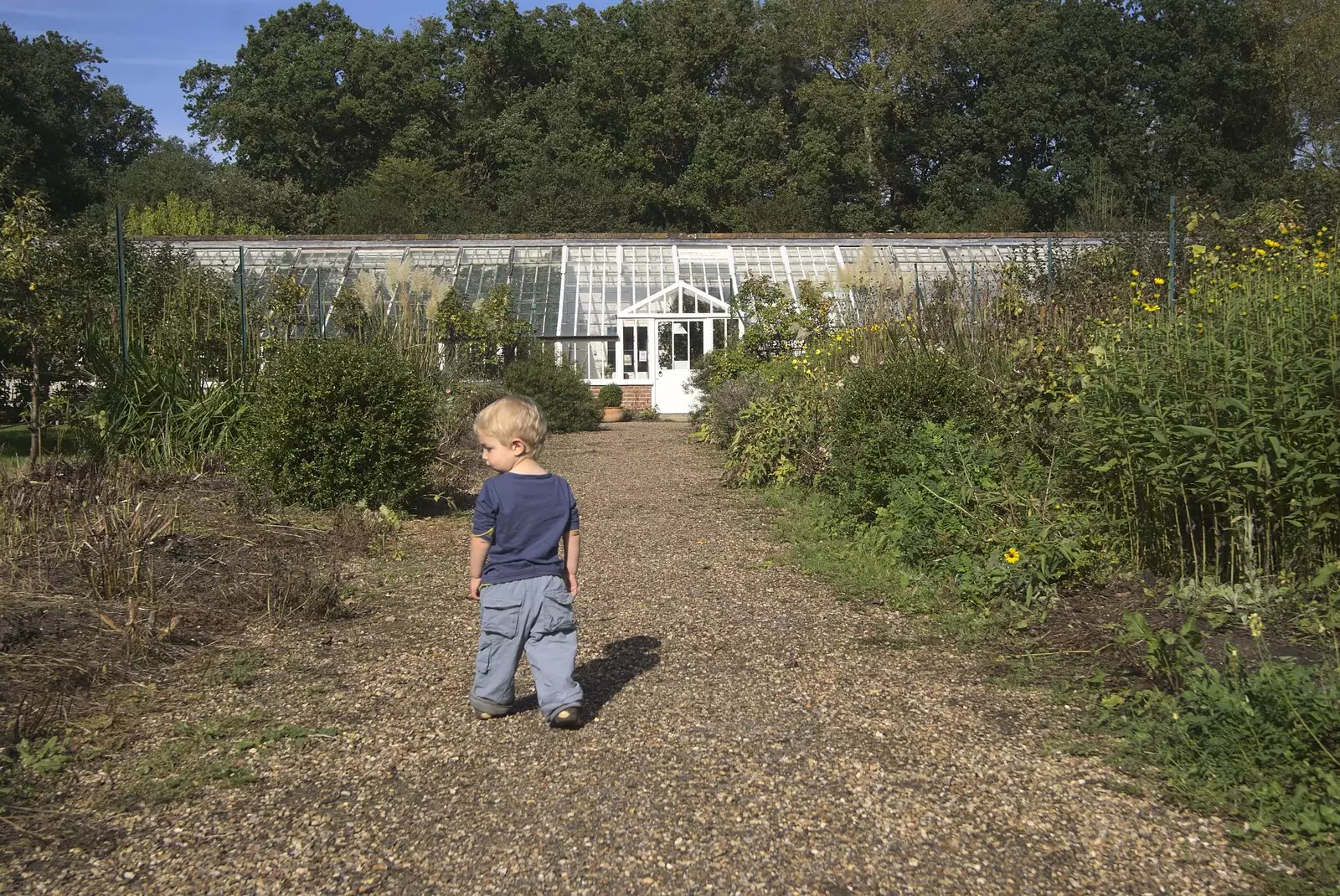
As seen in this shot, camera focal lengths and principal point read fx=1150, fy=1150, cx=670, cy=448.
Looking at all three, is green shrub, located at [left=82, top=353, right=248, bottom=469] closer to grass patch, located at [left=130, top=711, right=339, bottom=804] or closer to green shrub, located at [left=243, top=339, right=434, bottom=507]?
green shrub, located at [left=243, top=339, right=434, bottom=507]

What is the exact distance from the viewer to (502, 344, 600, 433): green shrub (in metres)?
20.1

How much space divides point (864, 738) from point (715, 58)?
45310 mm

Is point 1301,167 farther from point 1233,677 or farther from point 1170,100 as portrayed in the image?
point 1233,677

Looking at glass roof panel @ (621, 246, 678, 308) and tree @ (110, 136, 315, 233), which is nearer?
glass roof panel @ (621, 246, 678, 308)

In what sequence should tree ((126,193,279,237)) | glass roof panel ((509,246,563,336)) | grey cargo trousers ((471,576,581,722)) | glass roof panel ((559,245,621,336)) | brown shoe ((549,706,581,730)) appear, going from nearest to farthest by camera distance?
1. brown shoe ((549,706,581,730))
2. grey cargo trousers ((471,576,581,722))
3. glass roof panel ((559,245,621,336))
4. glass roof panel ((509,246,563,336))
5. tree ((126,193,279,237))

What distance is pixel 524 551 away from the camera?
4.59 m

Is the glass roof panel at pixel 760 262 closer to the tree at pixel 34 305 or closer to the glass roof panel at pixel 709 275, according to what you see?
the glass roof panel at pixel 709 275

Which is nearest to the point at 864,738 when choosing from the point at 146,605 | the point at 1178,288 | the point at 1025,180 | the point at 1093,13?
the point at 146,605

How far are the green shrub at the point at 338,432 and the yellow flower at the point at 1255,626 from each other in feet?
21.2

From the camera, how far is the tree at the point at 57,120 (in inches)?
1650

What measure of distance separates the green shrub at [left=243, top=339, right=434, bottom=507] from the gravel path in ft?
10.5

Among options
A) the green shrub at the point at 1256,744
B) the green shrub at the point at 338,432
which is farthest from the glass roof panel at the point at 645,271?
the green shrub at the point at 1256,744

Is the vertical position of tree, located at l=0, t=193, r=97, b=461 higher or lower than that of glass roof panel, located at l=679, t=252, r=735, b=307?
lower

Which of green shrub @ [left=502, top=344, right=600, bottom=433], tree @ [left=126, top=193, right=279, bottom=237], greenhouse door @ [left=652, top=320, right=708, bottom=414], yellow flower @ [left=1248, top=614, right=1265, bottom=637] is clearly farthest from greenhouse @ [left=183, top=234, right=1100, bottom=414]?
yellow flower @ [left=1248, top=614, right=1265, bottom=637]
